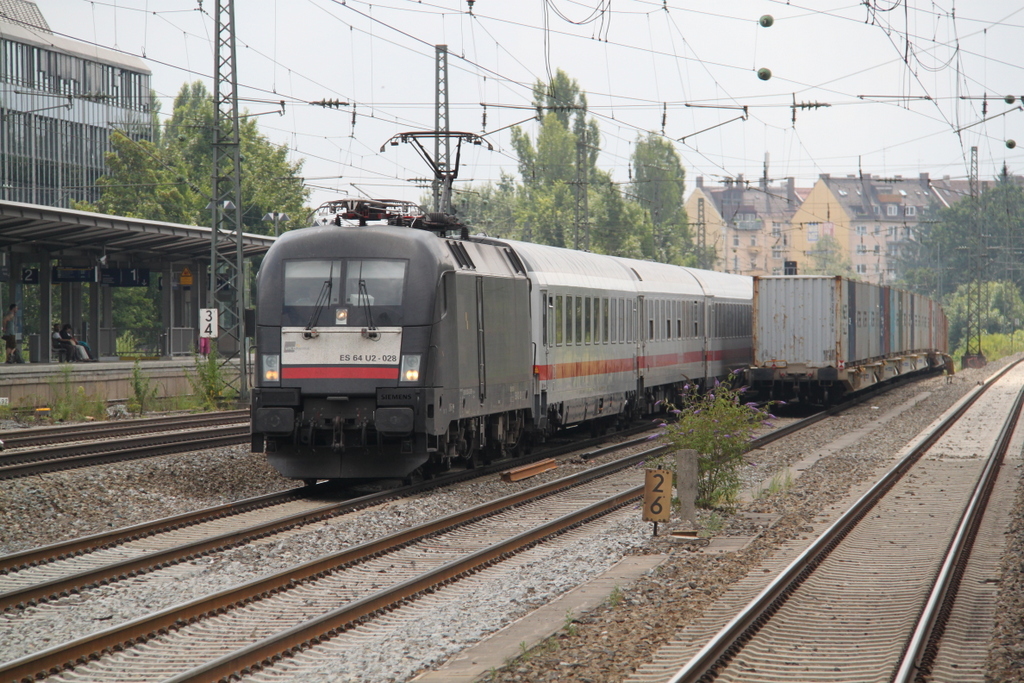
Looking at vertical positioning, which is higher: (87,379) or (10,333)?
(10,333)

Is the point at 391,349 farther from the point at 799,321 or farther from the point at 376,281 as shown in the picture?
the point at 799,321

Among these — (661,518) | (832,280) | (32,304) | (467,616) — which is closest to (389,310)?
(661,518)

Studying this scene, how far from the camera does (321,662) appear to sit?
24.1ft

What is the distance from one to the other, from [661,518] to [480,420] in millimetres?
4799

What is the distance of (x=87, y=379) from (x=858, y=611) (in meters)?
23.2

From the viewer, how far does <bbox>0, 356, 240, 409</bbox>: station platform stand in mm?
25875

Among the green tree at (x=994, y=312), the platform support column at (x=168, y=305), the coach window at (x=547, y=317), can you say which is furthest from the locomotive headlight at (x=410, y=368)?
the green tree at (x=994, y=312)

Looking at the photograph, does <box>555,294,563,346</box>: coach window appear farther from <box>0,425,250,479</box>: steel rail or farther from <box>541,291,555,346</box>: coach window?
<box>0,425,250,479</box>: steel rail

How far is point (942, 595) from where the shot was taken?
889 centimetres

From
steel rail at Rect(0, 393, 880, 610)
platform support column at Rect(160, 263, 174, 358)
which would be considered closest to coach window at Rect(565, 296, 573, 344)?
steel rail at Rect(0, 393, 880, 610)

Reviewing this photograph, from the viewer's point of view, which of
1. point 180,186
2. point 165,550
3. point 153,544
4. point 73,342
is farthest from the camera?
point 180,186

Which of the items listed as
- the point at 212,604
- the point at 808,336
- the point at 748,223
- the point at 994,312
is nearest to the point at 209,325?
the point at 808,336

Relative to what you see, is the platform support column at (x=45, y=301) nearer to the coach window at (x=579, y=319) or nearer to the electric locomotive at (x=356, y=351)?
the coach window at (x=579, y=319)

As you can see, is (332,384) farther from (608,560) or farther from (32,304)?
(32,304)
